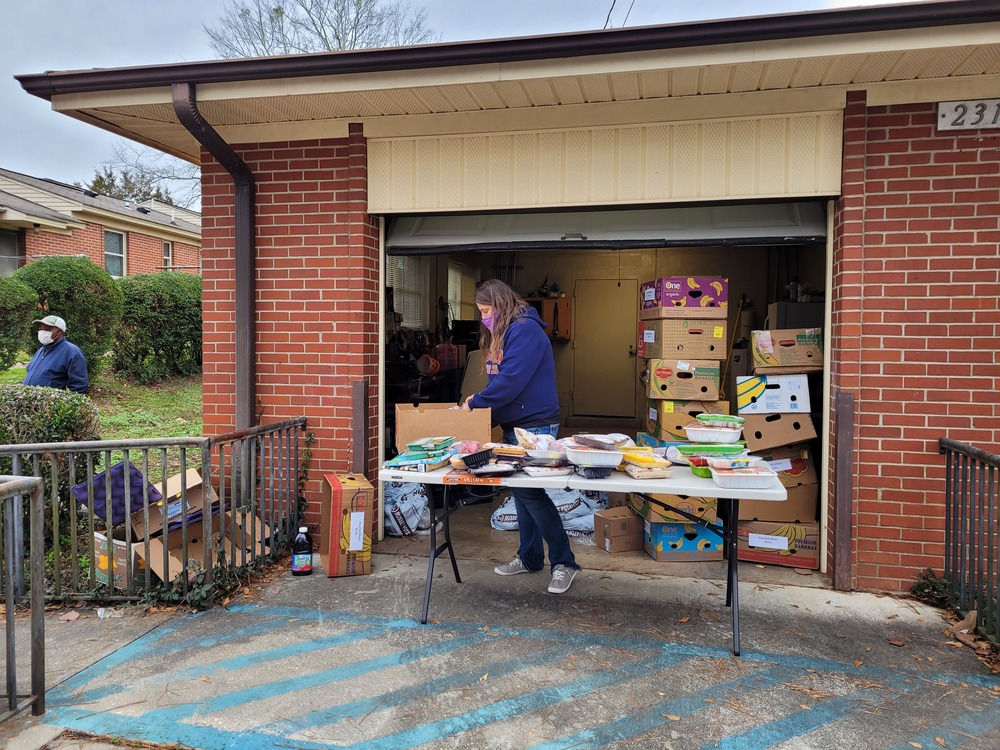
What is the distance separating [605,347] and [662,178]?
21.0 ft

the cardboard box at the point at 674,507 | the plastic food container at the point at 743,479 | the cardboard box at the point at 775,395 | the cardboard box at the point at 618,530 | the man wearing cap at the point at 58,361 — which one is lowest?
the cardboard box at the point at 618,530

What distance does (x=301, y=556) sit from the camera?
4.24 metres

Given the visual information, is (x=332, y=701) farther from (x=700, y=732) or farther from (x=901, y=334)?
(x=901, y=334)

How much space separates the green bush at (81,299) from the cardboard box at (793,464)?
1012 centimetres

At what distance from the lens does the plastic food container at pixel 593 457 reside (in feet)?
10.7

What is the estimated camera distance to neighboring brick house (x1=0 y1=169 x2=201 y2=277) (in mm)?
14508

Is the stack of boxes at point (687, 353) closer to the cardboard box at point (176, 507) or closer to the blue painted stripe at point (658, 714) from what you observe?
the blue painted stripe at point (658, 714)

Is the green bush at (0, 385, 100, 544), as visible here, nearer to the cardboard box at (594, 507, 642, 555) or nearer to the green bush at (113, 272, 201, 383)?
the cardboard box at (594, 507, 642, 555)

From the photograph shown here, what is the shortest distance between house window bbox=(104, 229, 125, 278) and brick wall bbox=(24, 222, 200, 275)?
0.12 meters

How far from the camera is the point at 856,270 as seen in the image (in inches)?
154

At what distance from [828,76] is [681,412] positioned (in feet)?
7.75

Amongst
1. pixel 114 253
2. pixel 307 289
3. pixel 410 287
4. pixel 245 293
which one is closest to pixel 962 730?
pixel 307 289

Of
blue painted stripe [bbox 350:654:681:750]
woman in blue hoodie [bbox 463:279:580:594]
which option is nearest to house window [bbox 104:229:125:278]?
woman in blue hoodie [bbox 463:279:580:594]

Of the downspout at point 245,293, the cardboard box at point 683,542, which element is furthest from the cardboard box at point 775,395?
the downspout at point 245,293
